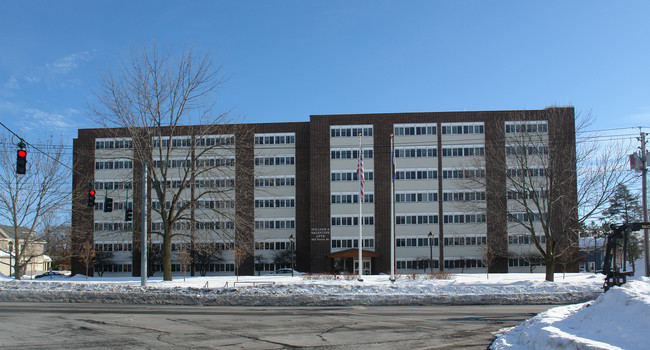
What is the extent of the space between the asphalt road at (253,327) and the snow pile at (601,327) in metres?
1.38

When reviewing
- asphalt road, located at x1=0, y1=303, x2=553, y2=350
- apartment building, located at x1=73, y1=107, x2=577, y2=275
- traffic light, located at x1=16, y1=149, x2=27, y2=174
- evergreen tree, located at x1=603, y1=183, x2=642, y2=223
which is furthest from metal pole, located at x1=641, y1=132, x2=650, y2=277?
apartment building, located at x1=73, y1=107, x2=577, y2=275

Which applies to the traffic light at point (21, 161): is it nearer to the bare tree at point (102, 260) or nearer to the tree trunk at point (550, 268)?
the tree trunk at point (550, 268)

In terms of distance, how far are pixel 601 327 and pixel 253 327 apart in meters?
7.98

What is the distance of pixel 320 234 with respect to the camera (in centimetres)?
6266

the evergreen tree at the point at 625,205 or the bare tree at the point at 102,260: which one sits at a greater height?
the evergreen tree at the point at 625,205

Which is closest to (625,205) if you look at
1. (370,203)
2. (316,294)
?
(370,203)

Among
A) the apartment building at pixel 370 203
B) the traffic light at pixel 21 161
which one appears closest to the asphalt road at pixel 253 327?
the traffic light at pixel 21 161

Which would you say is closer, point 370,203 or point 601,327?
point 601,327

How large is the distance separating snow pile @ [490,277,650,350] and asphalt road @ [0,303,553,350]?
1384 millimetres

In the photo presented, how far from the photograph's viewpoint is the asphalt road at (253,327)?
10567 millimetres

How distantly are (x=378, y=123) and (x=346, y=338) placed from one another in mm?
54040

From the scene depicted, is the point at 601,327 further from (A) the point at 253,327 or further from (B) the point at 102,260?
(B) the point at 102,260

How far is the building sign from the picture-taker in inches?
2467

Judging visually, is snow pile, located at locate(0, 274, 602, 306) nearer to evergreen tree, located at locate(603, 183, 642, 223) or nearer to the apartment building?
evergreen tree, located at locate(603, 183, 642, 223)
